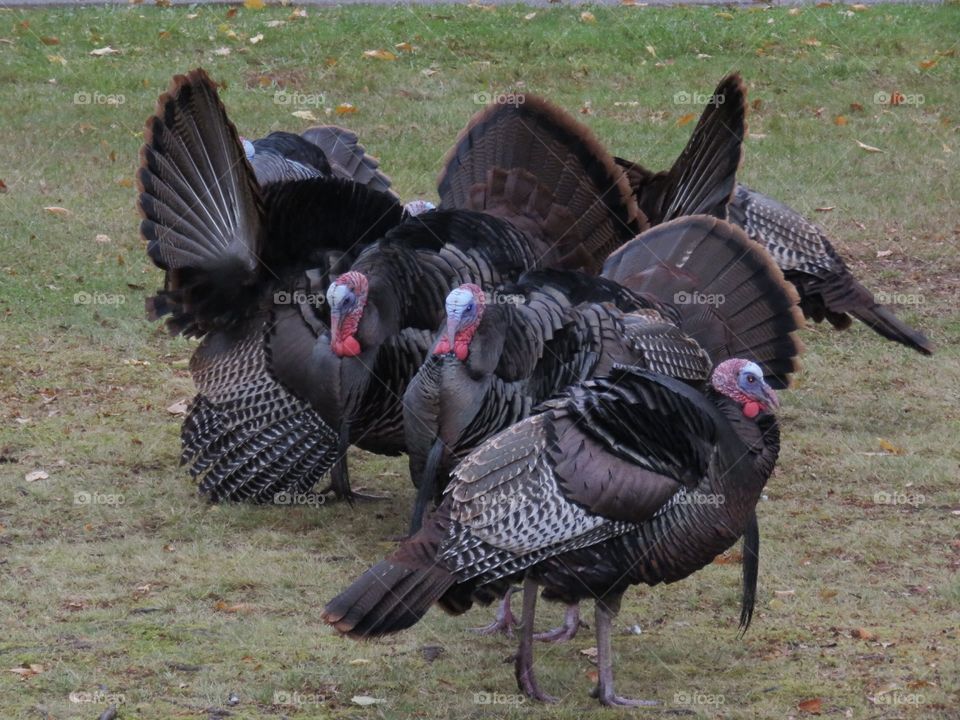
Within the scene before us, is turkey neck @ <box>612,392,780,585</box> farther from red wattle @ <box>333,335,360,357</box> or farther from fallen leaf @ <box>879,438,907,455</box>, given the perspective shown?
fallen leaf @ <box>879,438,907,455</box>

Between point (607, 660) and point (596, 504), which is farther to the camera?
point (607, 660)

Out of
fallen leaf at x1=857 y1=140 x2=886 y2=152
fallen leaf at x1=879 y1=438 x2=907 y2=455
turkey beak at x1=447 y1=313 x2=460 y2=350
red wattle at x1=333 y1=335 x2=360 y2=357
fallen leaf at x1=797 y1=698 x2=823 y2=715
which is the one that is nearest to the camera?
fallen leaf at x1=797 y1=698 x2=823 y2=715

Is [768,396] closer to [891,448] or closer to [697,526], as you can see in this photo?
[697,526]

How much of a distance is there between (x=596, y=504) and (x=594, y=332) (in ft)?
3.76

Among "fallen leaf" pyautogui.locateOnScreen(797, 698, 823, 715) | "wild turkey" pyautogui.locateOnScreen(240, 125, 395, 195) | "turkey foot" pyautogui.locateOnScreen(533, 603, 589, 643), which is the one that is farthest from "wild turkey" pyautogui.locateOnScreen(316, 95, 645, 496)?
"fallen leaf" pyautogui.locateOnScreen(797, 698, 823, 715)

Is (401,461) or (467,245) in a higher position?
(467,245)

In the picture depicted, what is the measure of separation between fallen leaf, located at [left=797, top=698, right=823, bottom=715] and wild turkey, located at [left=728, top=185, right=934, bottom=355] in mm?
3286

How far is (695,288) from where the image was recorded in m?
5.67

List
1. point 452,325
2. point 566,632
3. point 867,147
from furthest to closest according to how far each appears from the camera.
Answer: point 867,147, point 566,632, point 452,325

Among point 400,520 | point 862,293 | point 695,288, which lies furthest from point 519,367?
point 862,293

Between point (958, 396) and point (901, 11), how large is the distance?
23.5ft

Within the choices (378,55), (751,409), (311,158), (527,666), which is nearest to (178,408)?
(311,158)

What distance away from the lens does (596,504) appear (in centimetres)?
438

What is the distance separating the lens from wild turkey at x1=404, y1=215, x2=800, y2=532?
199 inches
